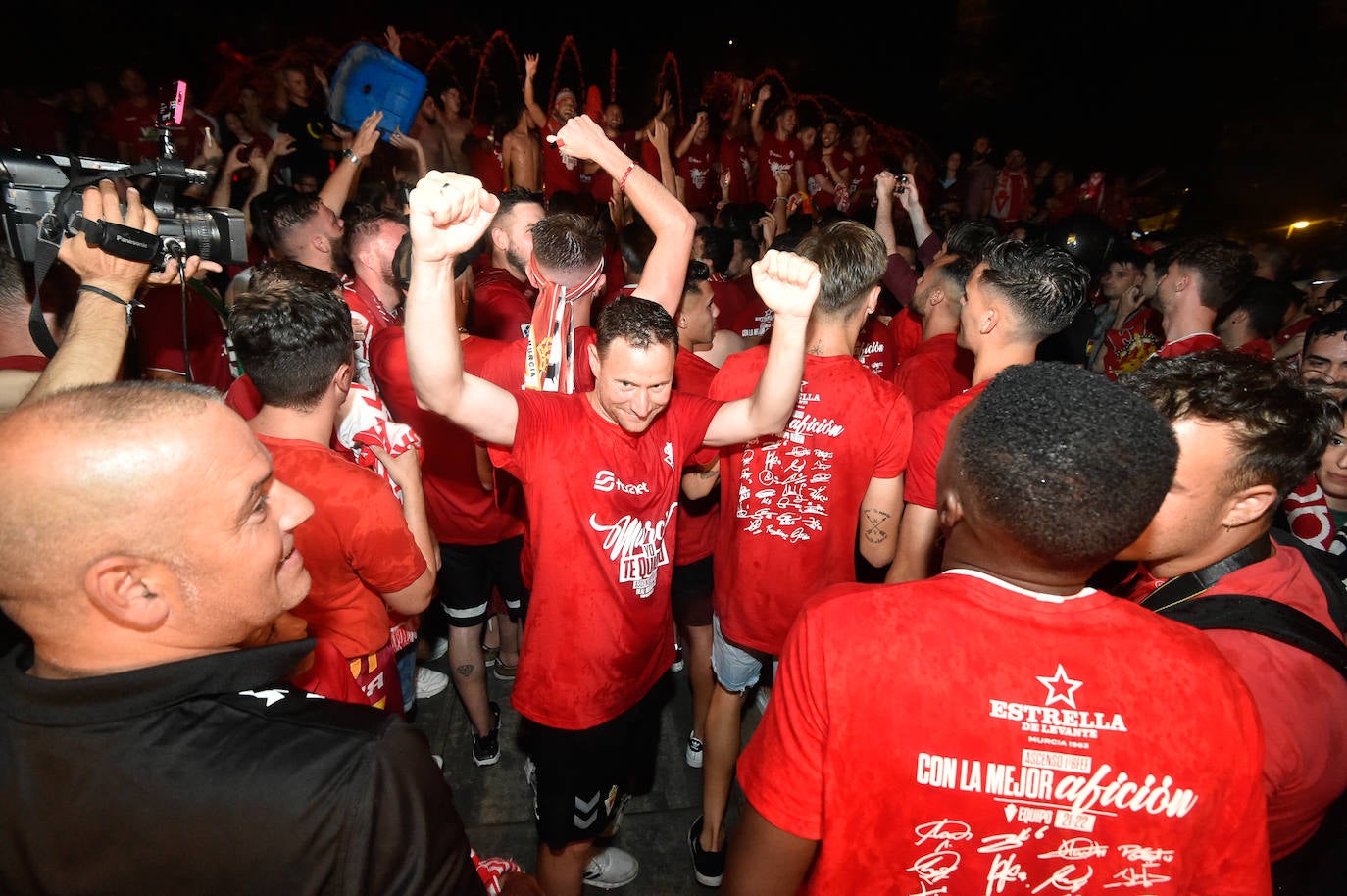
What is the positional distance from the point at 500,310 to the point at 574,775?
2.57 metres

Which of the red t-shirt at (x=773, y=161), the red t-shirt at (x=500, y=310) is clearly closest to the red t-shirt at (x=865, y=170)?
the red t-shirt at (x=773, y=161)

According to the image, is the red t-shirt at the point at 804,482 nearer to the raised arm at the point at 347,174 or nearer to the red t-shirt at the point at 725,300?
the red t-shirt at the point at 725,300

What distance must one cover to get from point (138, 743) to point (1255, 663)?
2.19 meters

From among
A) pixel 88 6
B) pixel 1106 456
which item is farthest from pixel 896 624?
pixel 88 6

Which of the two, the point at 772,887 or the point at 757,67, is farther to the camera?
the point at 757,67

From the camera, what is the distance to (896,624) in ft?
4.29

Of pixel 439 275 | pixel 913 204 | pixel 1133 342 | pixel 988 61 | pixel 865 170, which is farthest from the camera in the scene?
pixel 988 61

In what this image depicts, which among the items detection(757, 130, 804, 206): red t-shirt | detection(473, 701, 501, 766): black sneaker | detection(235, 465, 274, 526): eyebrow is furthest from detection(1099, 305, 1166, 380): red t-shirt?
detection(235, 465, 274, 526): eyebrow

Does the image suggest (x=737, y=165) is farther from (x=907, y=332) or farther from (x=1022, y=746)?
(x=1022, y=746)

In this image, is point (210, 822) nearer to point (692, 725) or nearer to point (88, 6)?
point (692, 725)

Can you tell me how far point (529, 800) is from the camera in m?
3.38

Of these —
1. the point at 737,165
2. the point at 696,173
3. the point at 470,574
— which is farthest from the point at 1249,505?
the point at 737,165

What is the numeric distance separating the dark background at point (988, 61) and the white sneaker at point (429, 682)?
40.8ft

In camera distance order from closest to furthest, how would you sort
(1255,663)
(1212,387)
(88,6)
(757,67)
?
(1255,663) < (1212,387) < (88,6) < (757,67)
